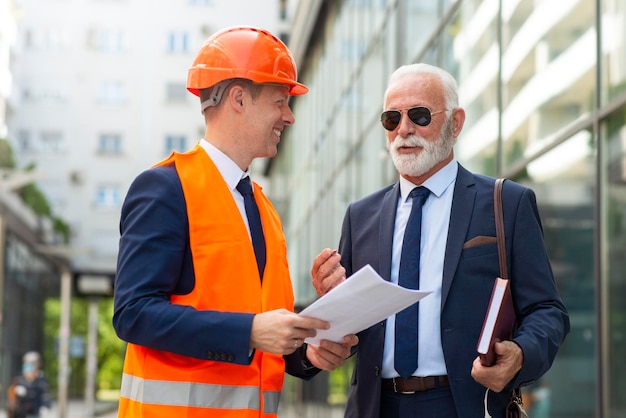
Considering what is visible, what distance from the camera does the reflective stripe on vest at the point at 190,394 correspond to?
3.48 metres

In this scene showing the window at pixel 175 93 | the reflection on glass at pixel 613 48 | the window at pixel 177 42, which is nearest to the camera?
the reflection on glass at pixel 613 48

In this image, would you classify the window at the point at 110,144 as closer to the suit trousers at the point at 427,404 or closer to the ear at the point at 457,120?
the ear at the point at 457,120

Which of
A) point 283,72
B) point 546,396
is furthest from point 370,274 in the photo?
point 546,396

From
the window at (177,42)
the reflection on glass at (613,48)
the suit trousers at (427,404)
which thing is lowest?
the suit trousers at (427,404)

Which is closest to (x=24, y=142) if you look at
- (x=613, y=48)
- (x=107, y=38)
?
(x=107, y=38)

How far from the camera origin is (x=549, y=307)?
3.92 m

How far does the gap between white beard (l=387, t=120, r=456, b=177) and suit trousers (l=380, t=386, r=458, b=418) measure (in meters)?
0.88

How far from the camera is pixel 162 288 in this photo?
3.47 m

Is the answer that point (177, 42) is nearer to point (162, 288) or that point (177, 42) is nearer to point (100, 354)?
point (100, 354)

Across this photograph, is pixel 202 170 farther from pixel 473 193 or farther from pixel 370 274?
pixel 473 193

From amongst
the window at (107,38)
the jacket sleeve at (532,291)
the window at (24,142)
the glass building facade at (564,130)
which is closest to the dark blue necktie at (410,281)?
the jacket sleeve at (532,291)

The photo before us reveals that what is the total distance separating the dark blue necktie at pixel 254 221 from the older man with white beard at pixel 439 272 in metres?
0.20

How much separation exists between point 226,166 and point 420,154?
89 centimetres

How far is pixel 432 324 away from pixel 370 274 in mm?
929
